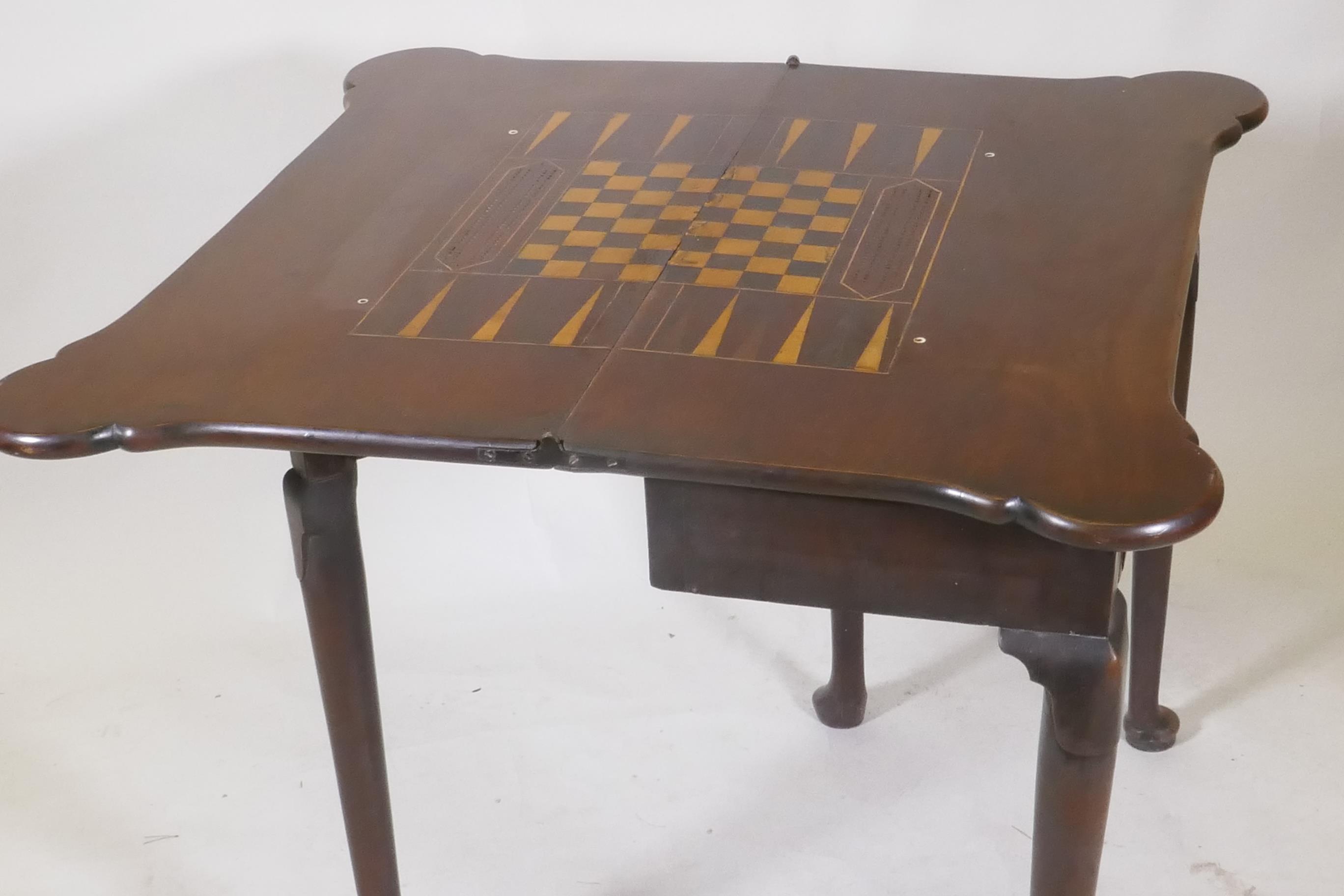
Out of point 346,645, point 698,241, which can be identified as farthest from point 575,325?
point 346,645

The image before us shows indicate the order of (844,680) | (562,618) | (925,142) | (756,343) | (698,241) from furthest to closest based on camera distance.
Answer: (562,618), (844,680), (925,142), (698,241), (756,343)

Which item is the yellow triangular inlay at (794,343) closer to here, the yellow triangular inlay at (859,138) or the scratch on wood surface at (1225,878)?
the yellow triangular inlay at (859,138)

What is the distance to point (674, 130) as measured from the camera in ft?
5.55

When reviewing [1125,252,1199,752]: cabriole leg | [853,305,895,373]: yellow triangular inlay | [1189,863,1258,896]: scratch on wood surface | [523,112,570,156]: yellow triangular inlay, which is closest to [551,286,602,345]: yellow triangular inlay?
[853,305,895,373]: yellow triangular inlay

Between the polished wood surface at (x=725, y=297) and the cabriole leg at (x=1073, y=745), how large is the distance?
6.1 inches

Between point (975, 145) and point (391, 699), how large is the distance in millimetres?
1072

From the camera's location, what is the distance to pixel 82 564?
2.34m

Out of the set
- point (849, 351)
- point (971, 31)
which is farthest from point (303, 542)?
point (971, 31)

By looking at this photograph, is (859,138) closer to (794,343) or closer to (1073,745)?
(794,343)

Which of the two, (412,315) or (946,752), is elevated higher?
(412,315)

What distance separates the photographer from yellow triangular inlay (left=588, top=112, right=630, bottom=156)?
1677 millimetres

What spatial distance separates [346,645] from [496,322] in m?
0.37

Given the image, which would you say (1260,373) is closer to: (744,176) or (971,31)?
(971,31)

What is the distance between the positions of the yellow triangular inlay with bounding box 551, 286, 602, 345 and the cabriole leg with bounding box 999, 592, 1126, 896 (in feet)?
1.37
